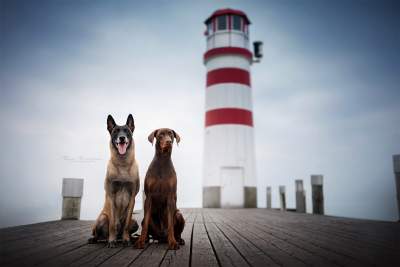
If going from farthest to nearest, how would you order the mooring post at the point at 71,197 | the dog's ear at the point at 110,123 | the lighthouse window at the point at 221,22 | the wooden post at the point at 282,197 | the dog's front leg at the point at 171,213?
the lighthouse window at the point at 221,22, the wooden post at the point at 282,197, the mooring post at the point at 71,197, the dog's ear at the point at 110,123, the dog's front leg at the point at 171,213

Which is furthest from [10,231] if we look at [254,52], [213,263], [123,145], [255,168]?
[254,52]

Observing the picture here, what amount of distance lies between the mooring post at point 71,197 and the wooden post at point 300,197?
7007 millimetres

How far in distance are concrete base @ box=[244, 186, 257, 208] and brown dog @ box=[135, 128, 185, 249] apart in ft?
34.1

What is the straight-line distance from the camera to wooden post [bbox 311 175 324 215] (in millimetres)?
8906

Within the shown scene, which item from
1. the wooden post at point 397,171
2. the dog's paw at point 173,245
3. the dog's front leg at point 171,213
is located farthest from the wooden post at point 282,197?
the dog's paw at point 173,245

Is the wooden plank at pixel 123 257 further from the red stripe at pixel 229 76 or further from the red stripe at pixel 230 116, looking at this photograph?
the red stripe at pixel 229 76

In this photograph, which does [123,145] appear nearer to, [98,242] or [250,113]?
[98,242]

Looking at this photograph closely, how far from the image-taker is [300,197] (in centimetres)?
1068

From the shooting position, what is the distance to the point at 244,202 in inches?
527

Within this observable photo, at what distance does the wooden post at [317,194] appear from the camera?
29.2ft

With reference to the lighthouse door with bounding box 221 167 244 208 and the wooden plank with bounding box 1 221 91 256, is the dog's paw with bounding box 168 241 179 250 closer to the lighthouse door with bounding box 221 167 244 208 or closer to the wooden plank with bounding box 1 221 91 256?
the wooden plank with bounding box 1 221 91 256

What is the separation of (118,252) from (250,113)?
38.2 ft

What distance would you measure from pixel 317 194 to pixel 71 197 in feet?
21.1

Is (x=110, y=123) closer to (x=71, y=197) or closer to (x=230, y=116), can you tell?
(x=71, y=197)
